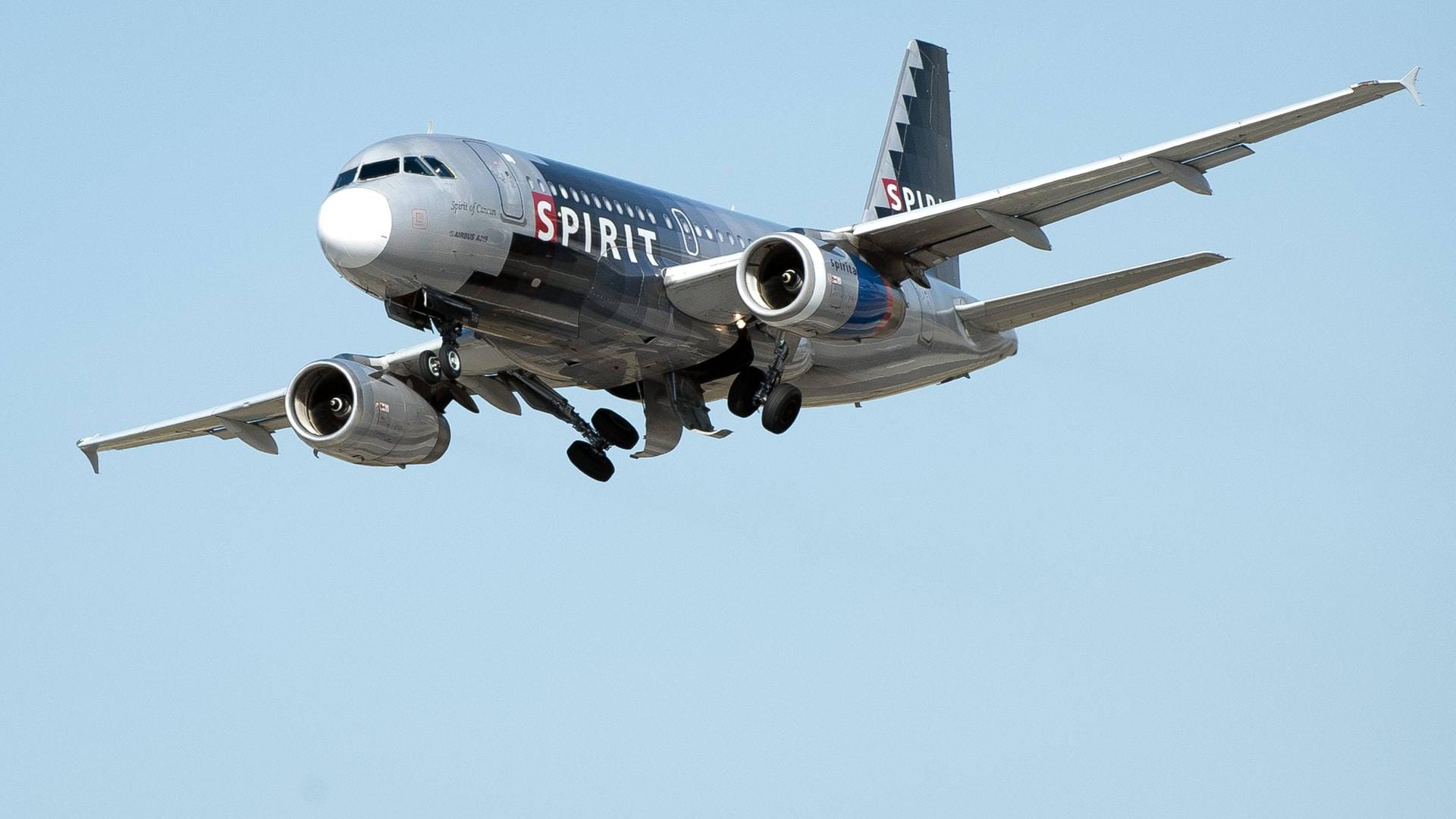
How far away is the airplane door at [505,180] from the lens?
30.7 meters

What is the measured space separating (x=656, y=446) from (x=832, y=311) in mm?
5349

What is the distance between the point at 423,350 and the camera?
116 feet

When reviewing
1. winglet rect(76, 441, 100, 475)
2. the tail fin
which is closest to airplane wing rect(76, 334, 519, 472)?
winglet rect(76, 441, 100, 475)

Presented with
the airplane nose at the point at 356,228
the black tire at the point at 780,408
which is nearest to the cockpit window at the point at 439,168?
the airplane nose at the point at 356,228

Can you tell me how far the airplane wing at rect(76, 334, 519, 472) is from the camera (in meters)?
36.3

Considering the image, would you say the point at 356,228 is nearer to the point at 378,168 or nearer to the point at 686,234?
the point at 378,168

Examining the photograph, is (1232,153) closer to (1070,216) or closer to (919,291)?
(1070,216)

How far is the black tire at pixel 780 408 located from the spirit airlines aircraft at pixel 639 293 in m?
0.05

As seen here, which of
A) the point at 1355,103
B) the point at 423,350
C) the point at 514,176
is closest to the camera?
the point at 1355,103

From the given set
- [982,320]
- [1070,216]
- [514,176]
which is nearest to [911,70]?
[982,320]

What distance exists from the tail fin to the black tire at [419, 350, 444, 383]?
40.7 ft

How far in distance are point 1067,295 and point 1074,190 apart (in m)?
4.05

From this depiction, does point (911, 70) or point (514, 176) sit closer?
point (514, 176)

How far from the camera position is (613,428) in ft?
119
